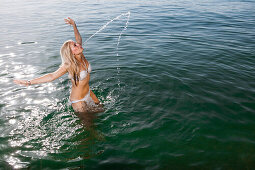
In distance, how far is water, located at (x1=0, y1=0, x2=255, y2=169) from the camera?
4.47m

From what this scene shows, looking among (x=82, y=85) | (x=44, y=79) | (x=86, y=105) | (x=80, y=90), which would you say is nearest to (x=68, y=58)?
(x=44, y=79)

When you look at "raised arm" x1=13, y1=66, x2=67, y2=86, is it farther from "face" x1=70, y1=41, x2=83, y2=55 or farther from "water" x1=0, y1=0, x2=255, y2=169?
"water" x1=0, y1=0, x2=255, y2=169

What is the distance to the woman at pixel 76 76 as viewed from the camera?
4.52 metres

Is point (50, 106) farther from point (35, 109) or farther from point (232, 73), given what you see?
point (232, 73)

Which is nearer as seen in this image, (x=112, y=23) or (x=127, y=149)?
(x=127, y=149)

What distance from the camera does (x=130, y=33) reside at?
14547mm

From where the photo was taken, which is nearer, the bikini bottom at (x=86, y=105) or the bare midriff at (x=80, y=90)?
the bare midriff at (x=80, y=90)

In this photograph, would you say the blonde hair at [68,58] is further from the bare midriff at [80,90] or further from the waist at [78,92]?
the waist at [78,92]

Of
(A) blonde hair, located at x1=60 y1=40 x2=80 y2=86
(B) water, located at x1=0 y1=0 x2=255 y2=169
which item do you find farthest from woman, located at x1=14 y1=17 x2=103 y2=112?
(B) water, located at x1=0 y1=0 x2=255 y2=169

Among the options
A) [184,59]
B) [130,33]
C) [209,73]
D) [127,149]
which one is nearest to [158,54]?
[184,59]

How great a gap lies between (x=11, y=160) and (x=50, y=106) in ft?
7.58

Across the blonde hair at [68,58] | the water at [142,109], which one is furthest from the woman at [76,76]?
the water at [142,109]

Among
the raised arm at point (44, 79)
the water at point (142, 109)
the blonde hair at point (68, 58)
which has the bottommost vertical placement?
the water at point (142, 109)

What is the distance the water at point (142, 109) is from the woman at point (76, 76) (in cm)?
40
